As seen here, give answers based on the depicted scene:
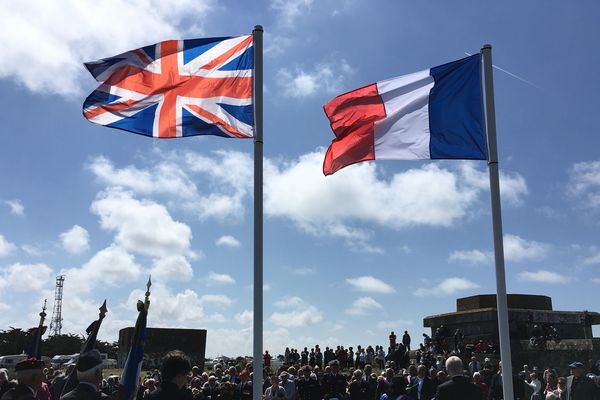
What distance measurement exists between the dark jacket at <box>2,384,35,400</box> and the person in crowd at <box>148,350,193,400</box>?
→ 3.80 feet

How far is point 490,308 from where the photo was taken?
2928cm

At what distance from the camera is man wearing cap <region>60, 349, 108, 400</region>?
4785mm

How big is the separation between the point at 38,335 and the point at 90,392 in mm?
5238

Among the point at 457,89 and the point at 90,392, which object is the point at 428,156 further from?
the point at 90,392

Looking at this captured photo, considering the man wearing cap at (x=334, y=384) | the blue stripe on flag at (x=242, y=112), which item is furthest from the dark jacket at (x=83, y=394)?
the man wearing cap at (x=334, y=384)

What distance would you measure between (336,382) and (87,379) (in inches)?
446

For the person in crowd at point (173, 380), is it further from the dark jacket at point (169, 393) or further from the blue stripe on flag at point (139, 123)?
the blue stripe on flag at point (139, 123)

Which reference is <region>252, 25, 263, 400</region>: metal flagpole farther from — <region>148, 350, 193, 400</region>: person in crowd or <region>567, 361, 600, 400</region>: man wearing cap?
<region>567, 361, 600, 400</region>: man wearing cap

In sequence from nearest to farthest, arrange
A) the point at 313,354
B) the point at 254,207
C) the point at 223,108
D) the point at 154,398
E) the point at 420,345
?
the point at 154,398
the point at 254,207
the point at 223,108
the point at 420,345
the point at 313,354

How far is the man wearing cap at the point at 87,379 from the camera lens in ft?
15.7

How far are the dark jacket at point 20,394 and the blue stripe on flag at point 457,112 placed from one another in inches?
243

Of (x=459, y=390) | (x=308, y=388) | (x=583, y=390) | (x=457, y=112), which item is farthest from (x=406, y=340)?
(x=459, y=390)

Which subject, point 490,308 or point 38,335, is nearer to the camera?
point 38,335

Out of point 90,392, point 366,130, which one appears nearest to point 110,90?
point 366,130
